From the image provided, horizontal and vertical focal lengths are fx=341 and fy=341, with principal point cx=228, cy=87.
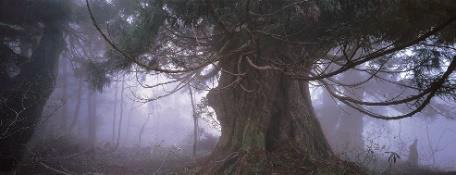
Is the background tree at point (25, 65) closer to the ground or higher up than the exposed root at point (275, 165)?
higher up

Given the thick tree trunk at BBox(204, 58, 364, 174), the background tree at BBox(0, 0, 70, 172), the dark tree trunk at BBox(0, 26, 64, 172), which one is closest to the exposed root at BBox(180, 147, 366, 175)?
the thick tree trunk at BBox(204, 58, 364, 174)

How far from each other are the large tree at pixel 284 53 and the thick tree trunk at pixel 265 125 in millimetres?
25

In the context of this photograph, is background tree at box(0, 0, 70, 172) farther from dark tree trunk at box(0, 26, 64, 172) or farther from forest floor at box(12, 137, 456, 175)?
forest floor at box(12, 137, 456, 175)

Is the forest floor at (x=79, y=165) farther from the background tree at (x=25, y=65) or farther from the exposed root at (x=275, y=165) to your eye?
the exposed root at (x=275, y=165)

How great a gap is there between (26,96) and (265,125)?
7.54 m

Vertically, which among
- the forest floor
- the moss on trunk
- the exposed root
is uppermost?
the moss on trunk

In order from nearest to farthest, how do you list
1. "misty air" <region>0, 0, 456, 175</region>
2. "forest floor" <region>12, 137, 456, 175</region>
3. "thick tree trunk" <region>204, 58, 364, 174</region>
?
1. "misty air" <region>0, 0, 456, 175</region>
2. "thick tree trunk" <region>204, 58, 364, 174</region>
3. "forest floor" <region>12, 137, 456, 175</region>

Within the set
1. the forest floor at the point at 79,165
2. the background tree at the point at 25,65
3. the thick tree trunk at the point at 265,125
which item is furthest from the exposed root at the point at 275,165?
the background tree at the point at 25,65

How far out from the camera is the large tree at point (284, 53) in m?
4.72

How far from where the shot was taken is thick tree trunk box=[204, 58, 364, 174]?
7496mm

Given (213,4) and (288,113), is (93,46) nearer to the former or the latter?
(288,113)

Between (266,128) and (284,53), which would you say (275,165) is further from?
(284,53)

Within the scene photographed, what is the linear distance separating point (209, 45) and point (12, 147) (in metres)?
6.66

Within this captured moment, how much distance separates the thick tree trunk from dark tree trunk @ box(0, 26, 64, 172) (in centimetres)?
539
